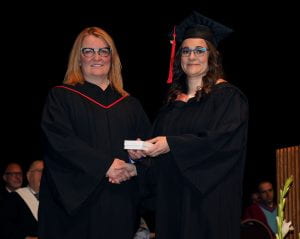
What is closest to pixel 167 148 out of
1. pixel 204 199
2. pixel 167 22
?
pixel 204 199

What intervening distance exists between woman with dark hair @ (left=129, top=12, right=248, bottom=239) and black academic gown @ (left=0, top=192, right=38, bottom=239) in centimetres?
289

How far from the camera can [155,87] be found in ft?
39.2

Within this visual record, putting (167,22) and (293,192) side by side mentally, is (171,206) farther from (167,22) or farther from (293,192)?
(167,22)

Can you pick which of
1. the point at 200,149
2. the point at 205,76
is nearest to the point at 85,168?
the point at 200,149

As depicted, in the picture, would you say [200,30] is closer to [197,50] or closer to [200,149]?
[197,50]

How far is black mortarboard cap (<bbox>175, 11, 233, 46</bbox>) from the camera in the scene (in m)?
4.79

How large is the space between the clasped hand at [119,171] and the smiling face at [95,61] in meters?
0.68

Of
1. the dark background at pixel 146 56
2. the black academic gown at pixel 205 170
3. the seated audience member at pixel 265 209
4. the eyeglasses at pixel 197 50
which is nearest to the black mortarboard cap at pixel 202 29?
the eyeglasses at pixel 197 50

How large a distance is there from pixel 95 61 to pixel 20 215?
3.08 metres

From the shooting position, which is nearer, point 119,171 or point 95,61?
point 119,171

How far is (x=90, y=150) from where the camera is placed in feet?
15.1

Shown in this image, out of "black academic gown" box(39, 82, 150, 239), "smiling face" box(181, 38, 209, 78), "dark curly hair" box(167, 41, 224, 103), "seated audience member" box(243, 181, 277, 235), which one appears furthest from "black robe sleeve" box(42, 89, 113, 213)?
"seated audience member" box(243, 181, 277, 235)

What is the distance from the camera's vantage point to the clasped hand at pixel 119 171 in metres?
4.61

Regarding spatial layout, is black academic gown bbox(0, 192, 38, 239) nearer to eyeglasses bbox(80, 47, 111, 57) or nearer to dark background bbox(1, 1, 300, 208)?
eyeglasses bbox(80, 47, 111, 57)
